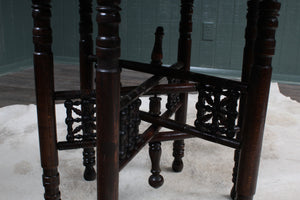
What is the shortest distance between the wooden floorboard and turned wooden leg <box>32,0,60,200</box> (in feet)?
4.84

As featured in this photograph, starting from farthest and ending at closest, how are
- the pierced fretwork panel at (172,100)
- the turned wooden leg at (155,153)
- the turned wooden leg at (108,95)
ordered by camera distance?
1. the pierced fretwork panel at (172,100)
2. the turned wooden leg at (155,153)
3. the turned wooden leg at (108,95)

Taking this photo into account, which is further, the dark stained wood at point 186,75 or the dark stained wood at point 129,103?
the dark stained wood at point 186,75

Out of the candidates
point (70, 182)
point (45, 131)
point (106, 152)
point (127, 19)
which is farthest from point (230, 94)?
point (127, 19)

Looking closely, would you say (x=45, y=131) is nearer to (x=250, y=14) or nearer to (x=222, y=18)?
(x=250, y=14)

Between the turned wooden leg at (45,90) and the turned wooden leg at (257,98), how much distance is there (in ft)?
1.77

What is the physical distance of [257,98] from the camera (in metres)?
0.90

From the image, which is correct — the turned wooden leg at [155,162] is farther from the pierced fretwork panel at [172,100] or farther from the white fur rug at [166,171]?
the pierced fretwork panel at [172,100]

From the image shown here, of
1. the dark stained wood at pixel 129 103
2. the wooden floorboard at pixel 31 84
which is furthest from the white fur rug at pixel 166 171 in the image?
the wooden floorboard at pixel 31 84

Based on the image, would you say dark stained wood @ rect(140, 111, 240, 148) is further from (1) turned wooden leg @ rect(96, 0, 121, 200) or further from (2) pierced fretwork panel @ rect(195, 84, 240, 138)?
(1) turned wooden leg @ rect(96, 0, 121, 200)

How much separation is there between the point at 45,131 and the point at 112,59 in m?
0.39

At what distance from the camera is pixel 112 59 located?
729 millimetres

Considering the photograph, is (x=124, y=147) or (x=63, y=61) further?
(x=63, y=61)

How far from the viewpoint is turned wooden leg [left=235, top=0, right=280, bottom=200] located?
838mm

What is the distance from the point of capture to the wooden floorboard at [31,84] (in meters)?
2.52
